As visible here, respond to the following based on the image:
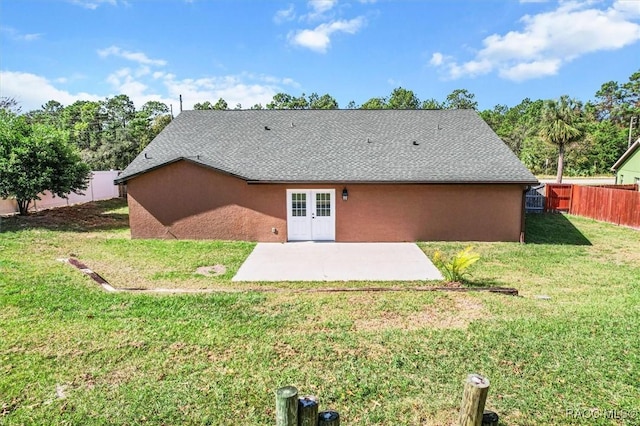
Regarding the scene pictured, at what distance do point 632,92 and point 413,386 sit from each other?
244ft

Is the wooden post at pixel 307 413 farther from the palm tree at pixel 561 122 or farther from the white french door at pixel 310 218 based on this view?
the palm tree at pixel 561 122

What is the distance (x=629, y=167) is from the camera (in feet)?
80.3

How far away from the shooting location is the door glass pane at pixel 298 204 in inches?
514

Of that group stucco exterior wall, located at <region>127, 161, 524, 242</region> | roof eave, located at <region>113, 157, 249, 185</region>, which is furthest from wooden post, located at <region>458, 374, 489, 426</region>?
roof eave, located at <region>113, 157, 249, 185</region>

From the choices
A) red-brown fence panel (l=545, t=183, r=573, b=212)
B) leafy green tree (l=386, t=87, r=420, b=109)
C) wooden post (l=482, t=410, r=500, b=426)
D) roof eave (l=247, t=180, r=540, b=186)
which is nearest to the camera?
wooden post (l=482, t=410, r=500, b=426)

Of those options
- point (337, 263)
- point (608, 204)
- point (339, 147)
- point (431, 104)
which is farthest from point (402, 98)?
point (337, 263)

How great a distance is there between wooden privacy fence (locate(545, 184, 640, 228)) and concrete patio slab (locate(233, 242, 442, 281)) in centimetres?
1036

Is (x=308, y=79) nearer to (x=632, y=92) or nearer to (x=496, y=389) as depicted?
(x=496, y=389)

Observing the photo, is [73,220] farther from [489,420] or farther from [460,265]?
[489,420]

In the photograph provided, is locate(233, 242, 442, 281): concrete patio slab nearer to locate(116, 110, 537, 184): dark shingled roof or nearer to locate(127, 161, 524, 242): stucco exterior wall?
locate(127, 161, 524, 242): stucco exterior wall

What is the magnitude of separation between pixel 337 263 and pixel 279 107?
146ft

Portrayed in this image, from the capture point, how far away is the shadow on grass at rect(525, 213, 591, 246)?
13.0 m

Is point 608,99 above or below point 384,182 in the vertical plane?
above

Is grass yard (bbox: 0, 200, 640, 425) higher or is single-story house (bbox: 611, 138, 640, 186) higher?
single-story house (bbox: 611, 138, 640, 186)
